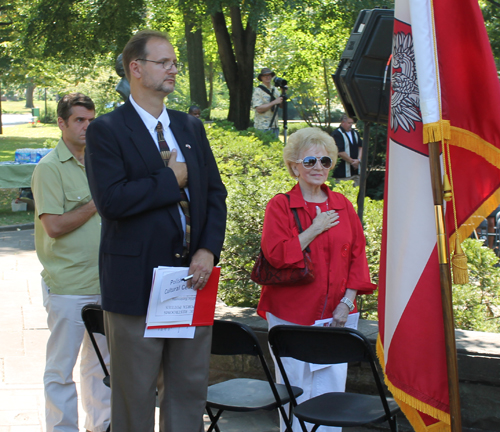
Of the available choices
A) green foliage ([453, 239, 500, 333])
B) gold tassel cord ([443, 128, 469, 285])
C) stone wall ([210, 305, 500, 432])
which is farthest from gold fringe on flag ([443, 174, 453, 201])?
green foliage ([453, 239, 500, 333])

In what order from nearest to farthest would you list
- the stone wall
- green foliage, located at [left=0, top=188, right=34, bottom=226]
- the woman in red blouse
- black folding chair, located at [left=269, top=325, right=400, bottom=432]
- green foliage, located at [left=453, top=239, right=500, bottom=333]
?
1. black folding chair, located at [left=269, top=325, right=400, bottom=432]
2. the woman in red blouse
3. the stone wall
4. green foliage, located at [left=453, top=239, right=500, bottom=333]
5. green foliage, located at [left=0, top=188, right=34, bottom=226]

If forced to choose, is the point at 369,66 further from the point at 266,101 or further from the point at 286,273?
the point at 266,101

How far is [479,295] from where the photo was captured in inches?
194

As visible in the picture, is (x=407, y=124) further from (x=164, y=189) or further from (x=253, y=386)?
(x=253, y=386)

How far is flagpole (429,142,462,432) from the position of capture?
256 cm

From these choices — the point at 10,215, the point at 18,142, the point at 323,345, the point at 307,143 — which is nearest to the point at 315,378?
the point at 323,345

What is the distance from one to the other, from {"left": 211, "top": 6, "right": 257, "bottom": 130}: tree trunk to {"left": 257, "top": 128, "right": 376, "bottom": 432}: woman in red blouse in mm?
12977

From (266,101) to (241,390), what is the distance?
879cm

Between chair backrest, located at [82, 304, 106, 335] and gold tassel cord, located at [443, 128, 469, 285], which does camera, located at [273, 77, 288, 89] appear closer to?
chair backrest, located at [82, 304, 106, 335]

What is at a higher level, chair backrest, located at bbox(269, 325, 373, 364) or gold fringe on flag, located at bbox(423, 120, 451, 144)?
gold fringe on flag, located at bbox(423, 120, 451, 144)

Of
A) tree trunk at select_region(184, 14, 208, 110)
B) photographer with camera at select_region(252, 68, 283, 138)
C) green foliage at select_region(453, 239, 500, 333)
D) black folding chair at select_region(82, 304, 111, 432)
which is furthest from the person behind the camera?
tree trunk at select_region(184, 14, 208, 110)

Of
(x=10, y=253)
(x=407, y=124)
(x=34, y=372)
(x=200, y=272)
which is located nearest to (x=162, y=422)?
(x=200, y=272)

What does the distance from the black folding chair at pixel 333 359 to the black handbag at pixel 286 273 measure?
0.38m

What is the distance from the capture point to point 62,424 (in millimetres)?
3590
